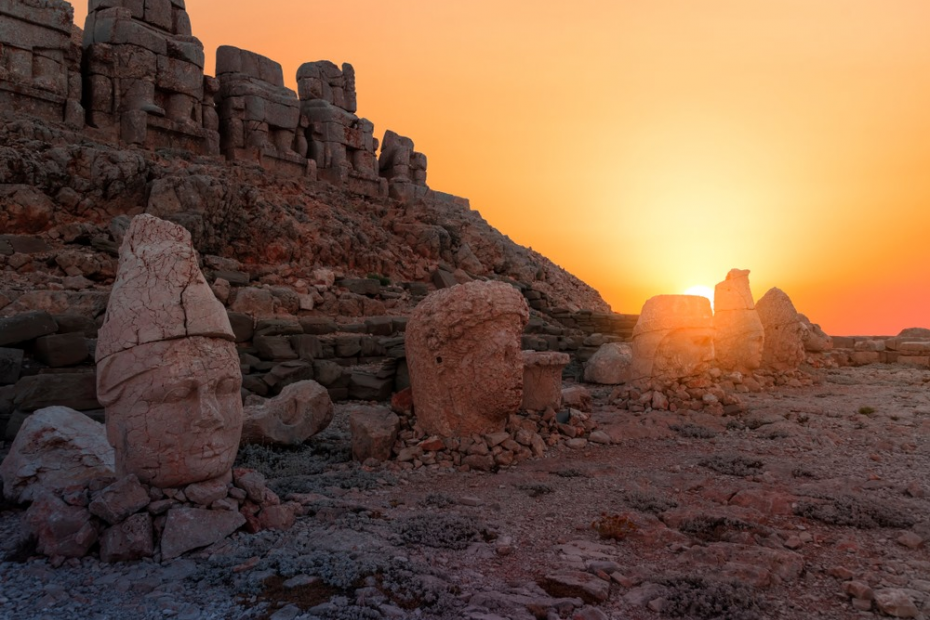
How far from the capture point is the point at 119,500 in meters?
3.88

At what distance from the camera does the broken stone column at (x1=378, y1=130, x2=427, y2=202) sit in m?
28.8

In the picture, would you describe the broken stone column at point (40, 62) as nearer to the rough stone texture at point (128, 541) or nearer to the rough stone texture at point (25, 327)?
the rough stone texture at point (25, 327)

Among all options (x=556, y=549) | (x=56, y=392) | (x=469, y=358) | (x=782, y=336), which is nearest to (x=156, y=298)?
(x=556, y=549)

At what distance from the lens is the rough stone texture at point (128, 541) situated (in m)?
3.71

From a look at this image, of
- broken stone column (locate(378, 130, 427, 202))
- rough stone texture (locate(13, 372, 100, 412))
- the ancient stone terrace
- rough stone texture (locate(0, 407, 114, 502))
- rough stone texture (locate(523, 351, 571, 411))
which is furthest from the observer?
broken stone column (locate(378, 130, 427, 202))

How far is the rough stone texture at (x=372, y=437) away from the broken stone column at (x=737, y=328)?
8104 millimetres

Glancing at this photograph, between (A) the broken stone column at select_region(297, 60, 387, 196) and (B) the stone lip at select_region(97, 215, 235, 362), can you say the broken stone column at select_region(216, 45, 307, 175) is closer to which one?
(A) the broken stone column at select_region(297, 60, 387, 196)

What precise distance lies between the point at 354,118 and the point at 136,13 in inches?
367

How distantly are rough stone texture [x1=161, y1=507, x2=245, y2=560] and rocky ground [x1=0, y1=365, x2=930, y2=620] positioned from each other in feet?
0.35

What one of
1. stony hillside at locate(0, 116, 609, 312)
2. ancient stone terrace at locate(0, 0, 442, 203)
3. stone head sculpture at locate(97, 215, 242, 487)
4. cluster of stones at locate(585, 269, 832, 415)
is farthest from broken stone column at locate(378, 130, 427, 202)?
stone head sculpture at locate(97, 215, 242, 487)

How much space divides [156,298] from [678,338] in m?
7.92

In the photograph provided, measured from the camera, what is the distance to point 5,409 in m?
6.52

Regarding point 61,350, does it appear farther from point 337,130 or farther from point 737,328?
point 337,130

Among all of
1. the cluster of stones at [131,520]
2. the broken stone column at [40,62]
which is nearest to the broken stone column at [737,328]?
the cluster of stones at [131,520]
